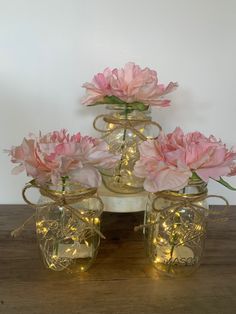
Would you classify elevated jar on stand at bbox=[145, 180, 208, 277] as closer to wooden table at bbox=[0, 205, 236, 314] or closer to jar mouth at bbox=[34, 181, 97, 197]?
wooden table at bbox=[0, 205, 236, 314]

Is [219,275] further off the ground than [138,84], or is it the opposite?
[138,84]

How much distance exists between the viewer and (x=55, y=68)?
0.86 meters

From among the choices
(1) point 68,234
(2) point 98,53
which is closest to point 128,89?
(2) point 98,53

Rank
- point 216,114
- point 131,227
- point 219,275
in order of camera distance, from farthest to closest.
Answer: point 216,114 → point 131,227 → point 219,275

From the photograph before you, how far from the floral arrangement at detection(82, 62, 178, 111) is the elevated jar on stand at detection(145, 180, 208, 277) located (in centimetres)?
21

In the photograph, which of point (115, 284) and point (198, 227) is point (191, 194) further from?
point (115, 284)

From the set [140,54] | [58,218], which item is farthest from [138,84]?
[58,218]

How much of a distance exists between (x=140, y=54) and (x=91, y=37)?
0.14 meters

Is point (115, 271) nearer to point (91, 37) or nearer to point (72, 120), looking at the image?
point (72, 120)

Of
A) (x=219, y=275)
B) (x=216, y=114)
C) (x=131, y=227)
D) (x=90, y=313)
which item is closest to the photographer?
(x=90, y=313)

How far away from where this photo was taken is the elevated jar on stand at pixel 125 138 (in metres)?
0.77

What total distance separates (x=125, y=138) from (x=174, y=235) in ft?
0.90

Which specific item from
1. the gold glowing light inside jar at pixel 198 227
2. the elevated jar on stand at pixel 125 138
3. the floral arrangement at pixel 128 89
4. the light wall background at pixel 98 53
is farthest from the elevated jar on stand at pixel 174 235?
the light wall background at pixel 98 53

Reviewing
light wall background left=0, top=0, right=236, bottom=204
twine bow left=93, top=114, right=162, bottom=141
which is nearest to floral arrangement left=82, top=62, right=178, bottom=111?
twine bow left=93, top=114, right=162, bottom=141
